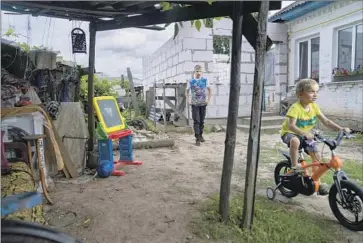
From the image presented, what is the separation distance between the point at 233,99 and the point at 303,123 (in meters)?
1.03

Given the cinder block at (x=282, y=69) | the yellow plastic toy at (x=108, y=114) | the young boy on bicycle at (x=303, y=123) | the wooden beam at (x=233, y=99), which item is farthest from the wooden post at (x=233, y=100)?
the cinder block at (x=282, y=69)

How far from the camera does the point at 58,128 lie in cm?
468

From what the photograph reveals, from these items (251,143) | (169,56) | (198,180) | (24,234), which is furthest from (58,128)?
(169,56)

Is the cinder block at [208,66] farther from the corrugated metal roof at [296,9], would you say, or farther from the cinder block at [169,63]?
the corrugated metal roof at [296,9]

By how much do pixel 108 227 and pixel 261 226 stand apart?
4.77 feet

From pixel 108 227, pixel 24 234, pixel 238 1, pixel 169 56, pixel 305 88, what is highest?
pixel 169 56

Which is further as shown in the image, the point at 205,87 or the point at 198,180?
the point at 205,87

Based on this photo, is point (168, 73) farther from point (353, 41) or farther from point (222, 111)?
point (353, 41)

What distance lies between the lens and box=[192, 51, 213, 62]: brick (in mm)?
A: 9867

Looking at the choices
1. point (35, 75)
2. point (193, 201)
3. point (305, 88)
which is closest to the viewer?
point (305, 88)

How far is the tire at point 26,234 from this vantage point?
1.07 m

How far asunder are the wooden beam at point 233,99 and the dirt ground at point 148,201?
0.41 m

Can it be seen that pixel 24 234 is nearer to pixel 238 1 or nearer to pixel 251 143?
pixel 251 143

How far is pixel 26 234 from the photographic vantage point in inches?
43.3
